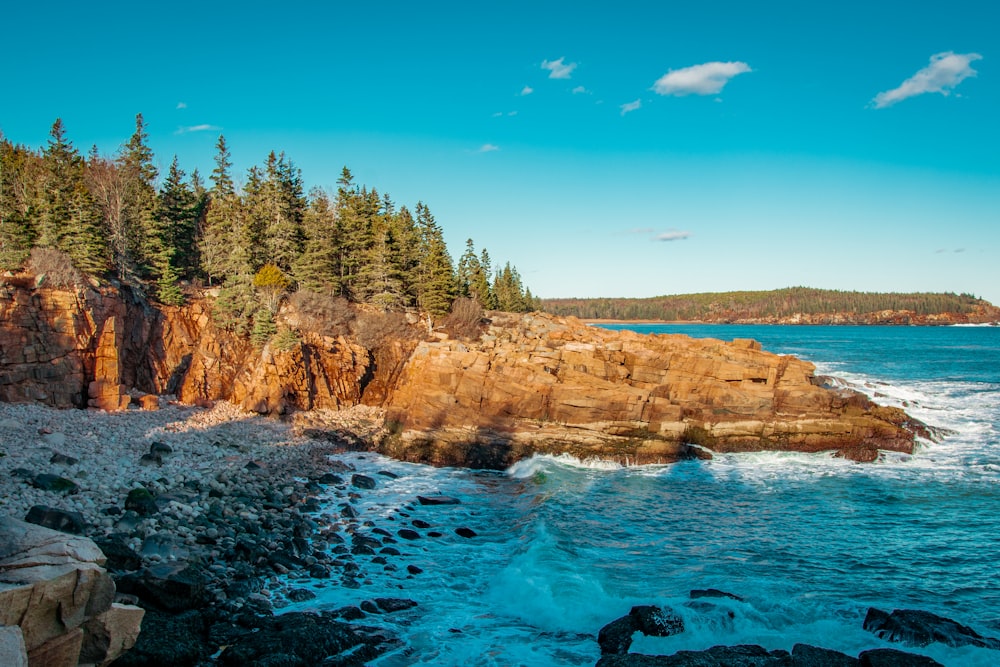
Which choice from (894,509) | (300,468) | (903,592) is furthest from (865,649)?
(300,468)

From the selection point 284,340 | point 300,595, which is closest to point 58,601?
point 300,595

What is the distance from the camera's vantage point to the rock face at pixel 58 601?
7332 mm

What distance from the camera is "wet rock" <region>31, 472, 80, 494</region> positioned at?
1579cm

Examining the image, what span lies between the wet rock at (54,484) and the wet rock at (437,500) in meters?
10.3

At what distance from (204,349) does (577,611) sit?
1102 inches

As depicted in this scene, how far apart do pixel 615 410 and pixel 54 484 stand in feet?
70.6

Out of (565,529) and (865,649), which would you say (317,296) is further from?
(865,649)

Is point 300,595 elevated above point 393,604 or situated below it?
above

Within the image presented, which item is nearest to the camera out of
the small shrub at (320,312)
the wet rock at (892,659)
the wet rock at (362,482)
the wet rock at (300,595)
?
the wet rock at (892,659)

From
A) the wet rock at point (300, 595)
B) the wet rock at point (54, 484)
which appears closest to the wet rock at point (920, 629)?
the wet rock at point (300, 595)

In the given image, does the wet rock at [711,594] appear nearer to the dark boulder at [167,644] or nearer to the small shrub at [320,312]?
the dark boulder at [167,644]

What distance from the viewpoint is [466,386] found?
1133 inches

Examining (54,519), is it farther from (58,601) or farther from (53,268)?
(53,268)

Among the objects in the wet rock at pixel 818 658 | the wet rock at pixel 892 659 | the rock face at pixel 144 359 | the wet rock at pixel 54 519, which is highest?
the rock face at pixel 144 359
